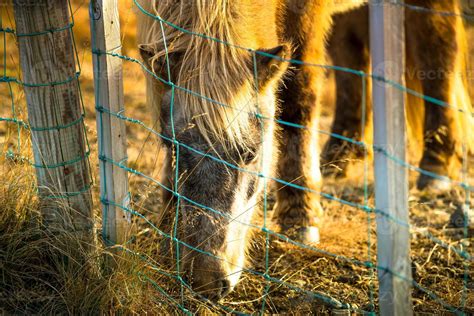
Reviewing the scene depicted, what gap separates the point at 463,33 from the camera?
17.4 feet

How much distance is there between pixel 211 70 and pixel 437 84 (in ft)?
9.80

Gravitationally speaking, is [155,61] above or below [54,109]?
above

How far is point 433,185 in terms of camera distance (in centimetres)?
510

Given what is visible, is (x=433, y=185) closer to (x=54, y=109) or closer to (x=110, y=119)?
(x=110, y=119)

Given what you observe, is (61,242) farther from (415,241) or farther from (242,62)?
(415,241)

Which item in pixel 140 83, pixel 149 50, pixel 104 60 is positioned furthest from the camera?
pixel 140 83

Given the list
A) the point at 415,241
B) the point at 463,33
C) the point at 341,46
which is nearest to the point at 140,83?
the point at 341,46

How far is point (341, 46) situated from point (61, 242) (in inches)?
147

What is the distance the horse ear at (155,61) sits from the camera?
9.83 ft

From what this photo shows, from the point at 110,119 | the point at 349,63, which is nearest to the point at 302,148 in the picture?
the point at 349,63

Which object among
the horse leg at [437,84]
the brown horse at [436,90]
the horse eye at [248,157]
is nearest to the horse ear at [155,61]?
the horse eye at [248,157]

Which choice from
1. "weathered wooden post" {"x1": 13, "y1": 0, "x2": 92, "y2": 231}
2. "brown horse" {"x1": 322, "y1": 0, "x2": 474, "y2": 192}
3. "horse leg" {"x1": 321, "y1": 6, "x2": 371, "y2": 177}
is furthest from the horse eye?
"horse leg" {"x1": 321, "y1": 6, "x2": 371, "y2": 177}

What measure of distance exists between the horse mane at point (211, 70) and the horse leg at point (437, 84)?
267 centimetres

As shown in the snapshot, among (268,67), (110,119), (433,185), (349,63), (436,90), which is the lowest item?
(433,185)
